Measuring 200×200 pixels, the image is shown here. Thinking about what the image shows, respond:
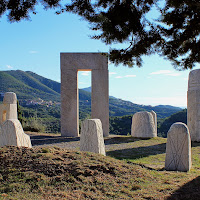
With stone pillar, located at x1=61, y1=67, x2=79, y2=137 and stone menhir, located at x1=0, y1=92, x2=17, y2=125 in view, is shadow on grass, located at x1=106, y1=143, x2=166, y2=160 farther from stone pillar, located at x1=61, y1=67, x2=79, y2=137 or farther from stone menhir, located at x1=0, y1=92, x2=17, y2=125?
stone menhir, located at x1=0, y1=92, x2=17, y2=125

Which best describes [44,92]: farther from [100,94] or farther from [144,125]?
[144,125]

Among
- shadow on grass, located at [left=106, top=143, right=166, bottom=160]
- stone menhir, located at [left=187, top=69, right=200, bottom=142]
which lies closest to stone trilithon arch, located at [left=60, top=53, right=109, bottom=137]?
shadow on grass, located at [left=106, top=143, right=166, bottom=160]

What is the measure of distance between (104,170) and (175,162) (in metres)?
2.29

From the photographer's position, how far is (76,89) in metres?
12.9

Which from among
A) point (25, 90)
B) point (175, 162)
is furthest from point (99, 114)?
point (25, 90)

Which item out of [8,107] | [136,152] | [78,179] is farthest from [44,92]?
[78,179]

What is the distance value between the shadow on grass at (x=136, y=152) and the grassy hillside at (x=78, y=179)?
2539 mm

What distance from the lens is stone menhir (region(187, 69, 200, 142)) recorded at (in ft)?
37.9

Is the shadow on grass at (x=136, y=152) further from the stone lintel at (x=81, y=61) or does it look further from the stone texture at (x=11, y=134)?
the stone lintel at (x=81, y=61)

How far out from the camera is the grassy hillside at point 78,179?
412cm

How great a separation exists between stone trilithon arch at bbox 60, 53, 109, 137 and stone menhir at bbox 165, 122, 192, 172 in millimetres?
6654

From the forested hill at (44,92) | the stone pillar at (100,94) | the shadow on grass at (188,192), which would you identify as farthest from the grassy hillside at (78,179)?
the forested hill at (44,92)

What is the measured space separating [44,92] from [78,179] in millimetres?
36899

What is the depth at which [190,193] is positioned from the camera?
175 inches
